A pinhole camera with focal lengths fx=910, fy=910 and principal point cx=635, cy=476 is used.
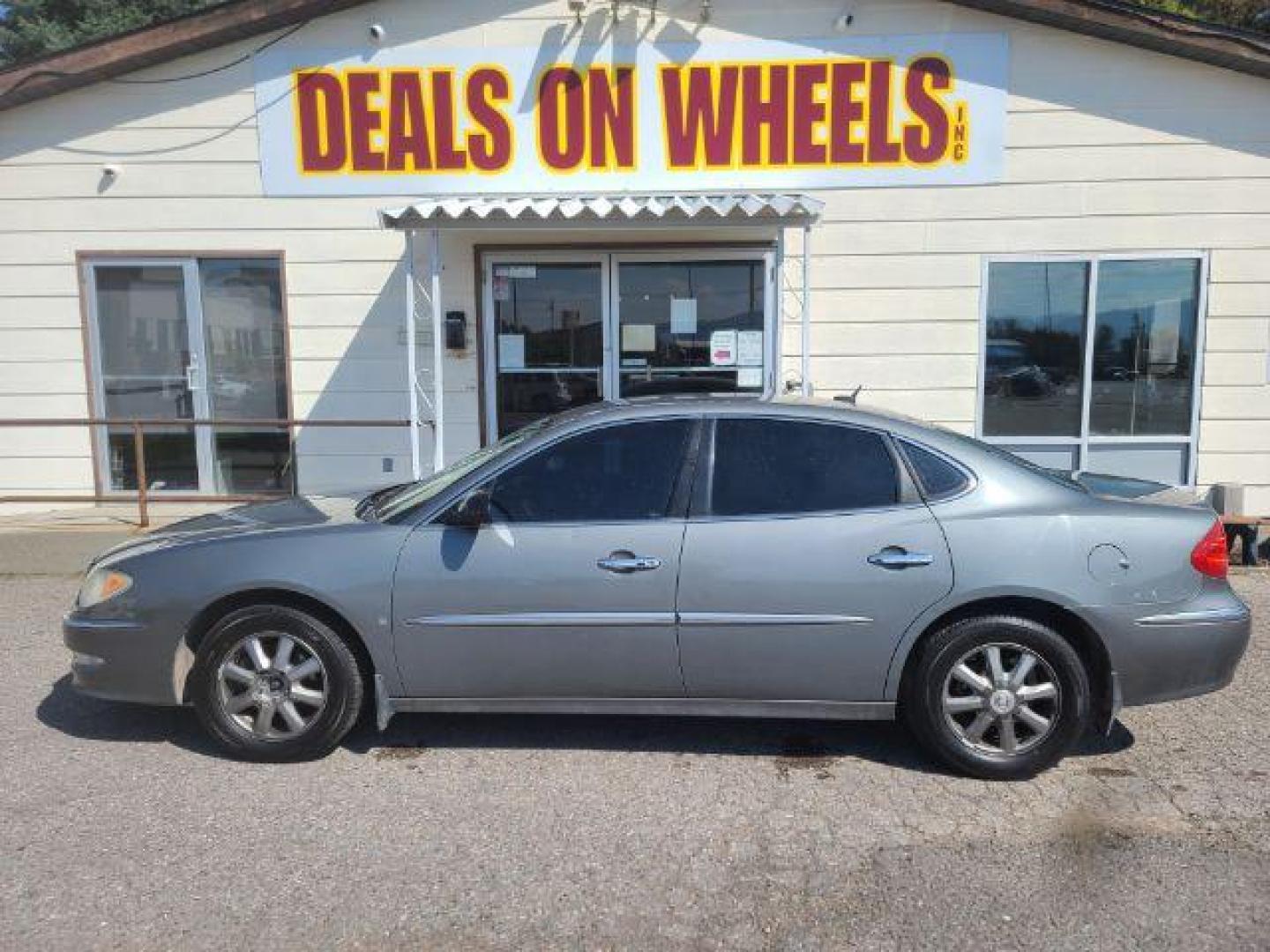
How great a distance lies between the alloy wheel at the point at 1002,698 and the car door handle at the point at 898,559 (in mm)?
423

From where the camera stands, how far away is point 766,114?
308 inches

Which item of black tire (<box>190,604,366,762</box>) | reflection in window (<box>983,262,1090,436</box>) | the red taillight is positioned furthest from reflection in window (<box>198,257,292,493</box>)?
the red taillight

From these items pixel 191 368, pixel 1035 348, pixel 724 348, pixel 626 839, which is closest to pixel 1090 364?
pixel 1035 348

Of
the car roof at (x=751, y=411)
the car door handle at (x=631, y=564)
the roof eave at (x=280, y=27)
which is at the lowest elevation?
the car door handle at (x=631, y=564)

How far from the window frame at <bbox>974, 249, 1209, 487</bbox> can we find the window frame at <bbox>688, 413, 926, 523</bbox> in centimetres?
468

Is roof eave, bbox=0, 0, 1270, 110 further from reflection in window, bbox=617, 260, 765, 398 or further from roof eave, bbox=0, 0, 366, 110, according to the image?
reflection in window, bbox=617, 260, 765, 398

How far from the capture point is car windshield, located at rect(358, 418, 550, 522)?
401 cm

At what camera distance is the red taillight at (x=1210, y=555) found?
3.67 meters

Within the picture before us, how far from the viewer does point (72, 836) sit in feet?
11.0

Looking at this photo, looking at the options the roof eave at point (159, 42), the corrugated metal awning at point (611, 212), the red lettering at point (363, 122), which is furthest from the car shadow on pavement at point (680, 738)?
the roof eave at point (159, 42)

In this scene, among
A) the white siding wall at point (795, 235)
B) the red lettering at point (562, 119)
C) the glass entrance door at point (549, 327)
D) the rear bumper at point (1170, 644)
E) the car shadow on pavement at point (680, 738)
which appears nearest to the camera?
the rear bumper at point (1170, 644)

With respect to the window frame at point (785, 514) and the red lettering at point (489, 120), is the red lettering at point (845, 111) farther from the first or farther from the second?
the window frame at point (785, 514)

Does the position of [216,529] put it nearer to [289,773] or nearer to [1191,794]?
[289,773]

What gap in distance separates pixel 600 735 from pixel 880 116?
598 cm
